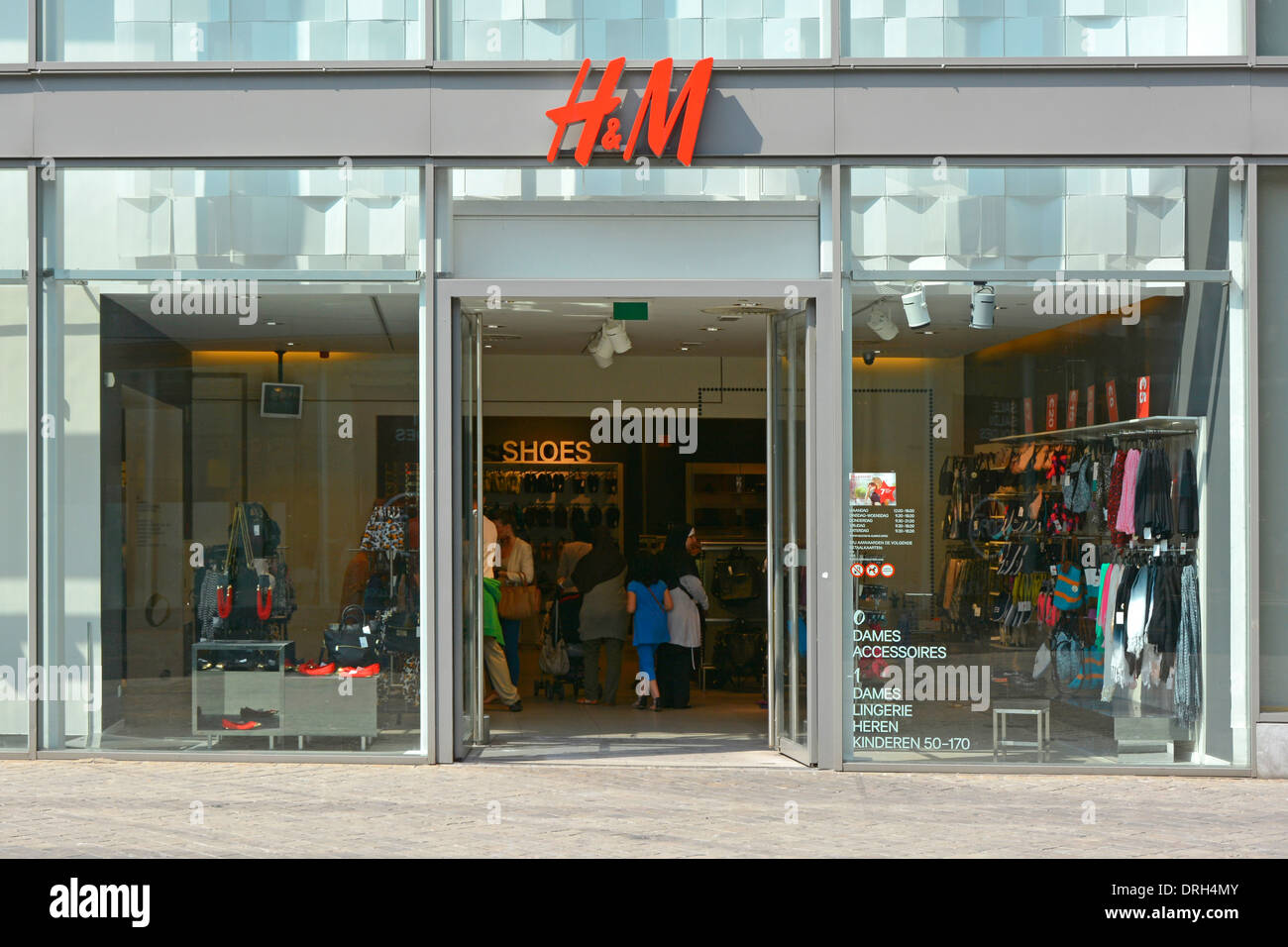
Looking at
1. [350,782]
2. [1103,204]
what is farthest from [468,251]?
[1103,204]

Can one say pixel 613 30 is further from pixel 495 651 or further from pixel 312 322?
pixel 495 651

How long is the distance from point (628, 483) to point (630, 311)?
23.9 ft

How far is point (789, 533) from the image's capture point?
962cm

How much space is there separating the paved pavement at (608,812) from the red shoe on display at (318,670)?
603 millimetres

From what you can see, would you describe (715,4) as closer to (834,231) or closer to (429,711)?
(834,231)

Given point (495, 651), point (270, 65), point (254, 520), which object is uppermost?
point (270, 65)

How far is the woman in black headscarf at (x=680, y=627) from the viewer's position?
12055 mm

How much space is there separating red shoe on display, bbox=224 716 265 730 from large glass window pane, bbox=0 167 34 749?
1.29 m

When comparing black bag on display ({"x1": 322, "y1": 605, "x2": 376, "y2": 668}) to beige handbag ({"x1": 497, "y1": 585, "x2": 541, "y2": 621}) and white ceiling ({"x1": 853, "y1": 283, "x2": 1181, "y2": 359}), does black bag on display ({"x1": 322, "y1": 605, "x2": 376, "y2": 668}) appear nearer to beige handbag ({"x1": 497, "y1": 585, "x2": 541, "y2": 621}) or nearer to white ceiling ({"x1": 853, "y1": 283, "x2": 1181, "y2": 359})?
beige handbag ({"x1": 497, "y1": 585, "x2": 541, "y2": 621})

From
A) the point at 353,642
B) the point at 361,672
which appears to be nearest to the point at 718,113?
the point at 353,642

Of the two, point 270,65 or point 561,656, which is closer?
point 270,65

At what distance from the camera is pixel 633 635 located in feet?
40.2

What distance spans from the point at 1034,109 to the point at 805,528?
3.08m

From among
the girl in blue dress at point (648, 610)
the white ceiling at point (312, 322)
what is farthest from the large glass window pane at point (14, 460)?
the girl in blue dress at point (648, 610)
